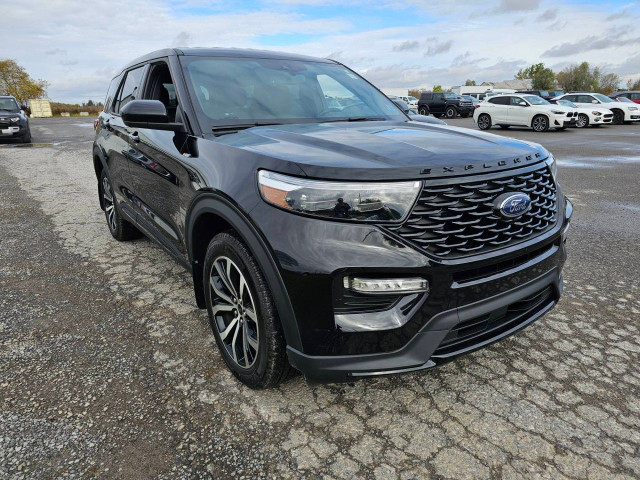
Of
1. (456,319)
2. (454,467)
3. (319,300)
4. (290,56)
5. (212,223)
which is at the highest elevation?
(290,56)

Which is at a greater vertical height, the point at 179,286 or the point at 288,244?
the point at 288,244

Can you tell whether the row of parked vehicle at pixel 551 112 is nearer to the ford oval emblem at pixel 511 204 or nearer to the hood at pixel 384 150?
the hood at pixel 384 150

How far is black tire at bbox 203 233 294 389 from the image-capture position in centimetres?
211

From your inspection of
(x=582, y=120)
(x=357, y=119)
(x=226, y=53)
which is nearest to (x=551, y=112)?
(x=582, y=120)

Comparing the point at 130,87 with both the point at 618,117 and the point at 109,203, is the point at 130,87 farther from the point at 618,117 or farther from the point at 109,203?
the point at 618,117

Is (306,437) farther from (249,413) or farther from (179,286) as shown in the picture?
(179,286)

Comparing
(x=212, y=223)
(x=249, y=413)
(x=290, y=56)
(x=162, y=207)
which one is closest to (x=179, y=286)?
(x=162, y=207)

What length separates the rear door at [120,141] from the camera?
396 cm

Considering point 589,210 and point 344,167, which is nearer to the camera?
point 344,167

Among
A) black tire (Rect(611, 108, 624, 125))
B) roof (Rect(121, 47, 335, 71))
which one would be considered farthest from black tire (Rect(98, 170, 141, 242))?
black tire (Rect(611, 108, 624, 125))

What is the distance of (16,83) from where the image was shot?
64.2 meters

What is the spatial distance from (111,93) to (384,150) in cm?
389

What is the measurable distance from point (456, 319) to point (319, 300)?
577 millimetres

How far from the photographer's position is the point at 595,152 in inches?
482
